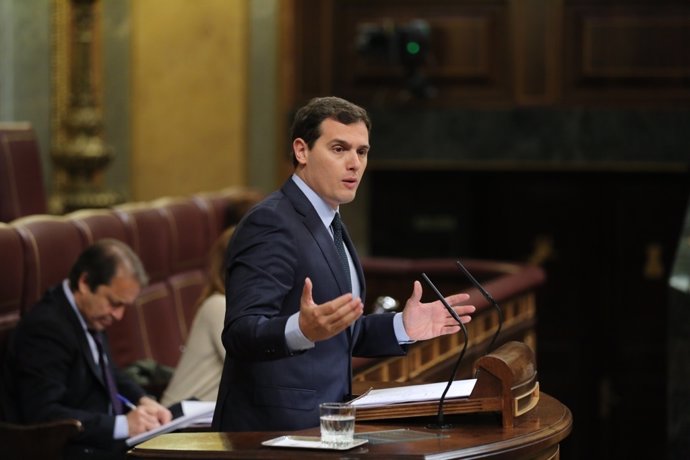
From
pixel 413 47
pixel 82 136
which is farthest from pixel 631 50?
pixel 82 136

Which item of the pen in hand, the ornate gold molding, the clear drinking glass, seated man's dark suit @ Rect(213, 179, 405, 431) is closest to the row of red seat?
the pen in hand

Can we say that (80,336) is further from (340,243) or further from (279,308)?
(279,308)

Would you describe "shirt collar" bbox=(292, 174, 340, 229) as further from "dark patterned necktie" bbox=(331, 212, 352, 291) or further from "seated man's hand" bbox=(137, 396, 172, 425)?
"seated man's hand" bbox=(137, 396, 172, 425)

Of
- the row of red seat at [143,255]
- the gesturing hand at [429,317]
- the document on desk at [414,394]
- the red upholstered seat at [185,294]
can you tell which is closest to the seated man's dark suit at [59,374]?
the row of red seat at [143,255]

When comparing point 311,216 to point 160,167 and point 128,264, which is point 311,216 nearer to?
point 128,264

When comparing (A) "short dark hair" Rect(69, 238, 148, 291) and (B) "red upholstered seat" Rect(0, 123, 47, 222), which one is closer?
(A) "short dark hair" Rect(69, 238, 148, 291)

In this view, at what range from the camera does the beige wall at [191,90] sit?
27.6 ft

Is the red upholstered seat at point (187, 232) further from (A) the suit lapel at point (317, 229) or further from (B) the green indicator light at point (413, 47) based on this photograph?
(A) the suit lapel at point (317, 229)

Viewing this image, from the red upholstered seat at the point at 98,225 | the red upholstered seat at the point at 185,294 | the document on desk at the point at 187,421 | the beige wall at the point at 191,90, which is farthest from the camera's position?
the beige wall at the point at 191,90

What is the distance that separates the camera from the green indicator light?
7.84 metres

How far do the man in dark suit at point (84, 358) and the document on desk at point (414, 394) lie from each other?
1.18m

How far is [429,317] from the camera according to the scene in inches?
96.3

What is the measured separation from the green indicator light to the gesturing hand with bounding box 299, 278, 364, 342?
19.1ft

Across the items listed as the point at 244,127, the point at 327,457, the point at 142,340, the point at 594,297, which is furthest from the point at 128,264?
the point at 594,297
